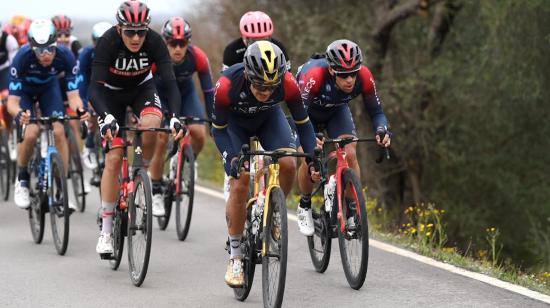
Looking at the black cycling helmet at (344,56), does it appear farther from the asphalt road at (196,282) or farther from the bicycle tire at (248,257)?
the asphalt road at (196,282)

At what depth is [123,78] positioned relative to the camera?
31.0 feet

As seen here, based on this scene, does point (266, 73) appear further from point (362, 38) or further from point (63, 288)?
point (362, 38)

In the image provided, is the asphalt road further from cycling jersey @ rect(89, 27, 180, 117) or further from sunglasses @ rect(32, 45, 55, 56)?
sunglasses @ rect(32, 45, 55, 56)

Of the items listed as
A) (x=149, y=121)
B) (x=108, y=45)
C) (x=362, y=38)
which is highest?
(x=362, y=38)

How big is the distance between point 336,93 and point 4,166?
651 cm

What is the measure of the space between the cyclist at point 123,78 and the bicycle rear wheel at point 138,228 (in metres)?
0.32

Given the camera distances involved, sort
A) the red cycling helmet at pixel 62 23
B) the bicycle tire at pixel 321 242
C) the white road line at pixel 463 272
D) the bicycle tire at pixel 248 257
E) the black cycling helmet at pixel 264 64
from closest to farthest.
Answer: the black cycling helmet at pixel 264 64, the bicycle tire at pixel 248 257, the white road line at pixel 463 272, the bicycle tire at pixel 321 242, the red cycling helmet at pixel 62 23

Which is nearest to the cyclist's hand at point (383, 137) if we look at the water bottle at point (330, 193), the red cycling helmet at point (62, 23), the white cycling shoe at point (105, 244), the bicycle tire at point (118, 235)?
the water bottle at point (330, 193)

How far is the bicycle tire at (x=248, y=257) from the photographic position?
788cm

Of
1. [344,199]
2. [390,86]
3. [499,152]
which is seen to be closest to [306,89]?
[344,199]

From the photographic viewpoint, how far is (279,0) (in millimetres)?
21875

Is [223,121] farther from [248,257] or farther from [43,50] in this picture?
[43,50]

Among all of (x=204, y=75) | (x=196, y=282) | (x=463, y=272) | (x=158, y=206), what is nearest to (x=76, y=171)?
(x=158, y=206)

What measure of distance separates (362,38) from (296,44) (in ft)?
4.52
